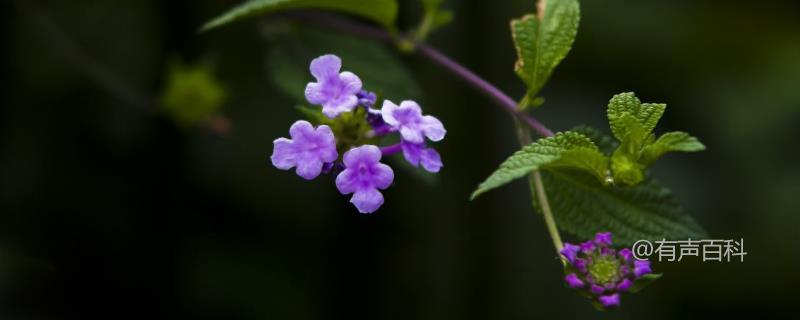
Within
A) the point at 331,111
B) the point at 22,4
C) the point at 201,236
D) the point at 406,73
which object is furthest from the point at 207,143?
the point at 331,111

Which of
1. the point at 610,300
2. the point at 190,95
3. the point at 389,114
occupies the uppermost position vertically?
the point at 190,95

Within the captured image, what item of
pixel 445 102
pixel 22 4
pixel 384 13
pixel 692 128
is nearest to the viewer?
pixel 384 13

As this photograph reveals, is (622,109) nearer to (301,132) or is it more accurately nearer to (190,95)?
(301,132)

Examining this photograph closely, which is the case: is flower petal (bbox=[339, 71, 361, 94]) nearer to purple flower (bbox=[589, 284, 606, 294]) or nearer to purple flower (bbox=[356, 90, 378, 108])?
purple flower (bbox=[356, 90, 378, 108])

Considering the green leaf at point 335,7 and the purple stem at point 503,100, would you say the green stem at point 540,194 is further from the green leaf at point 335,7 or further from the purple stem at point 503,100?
the green leaf at point 335,7

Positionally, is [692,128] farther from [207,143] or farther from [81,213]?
[81,213]

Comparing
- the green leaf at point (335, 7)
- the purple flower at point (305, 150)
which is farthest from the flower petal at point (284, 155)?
the green leaf at point (335, 7)

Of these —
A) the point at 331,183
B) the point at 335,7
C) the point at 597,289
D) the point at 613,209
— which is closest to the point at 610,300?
the point at 597,289

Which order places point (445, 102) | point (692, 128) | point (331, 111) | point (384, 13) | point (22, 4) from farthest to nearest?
point (692, 128) → point (445, 102) → point (22, 4) → point (384, 13) → point (331, 111)
